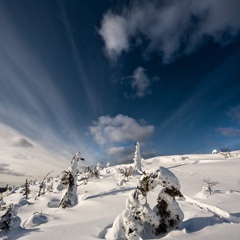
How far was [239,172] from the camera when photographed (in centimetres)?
3466

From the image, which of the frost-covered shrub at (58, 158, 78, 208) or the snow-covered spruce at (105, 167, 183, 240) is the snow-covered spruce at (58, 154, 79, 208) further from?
the snow-covered spruce at (105, 167, 183, 240)

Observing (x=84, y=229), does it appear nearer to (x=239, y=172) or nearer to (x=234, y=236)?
(x=234, y=236)

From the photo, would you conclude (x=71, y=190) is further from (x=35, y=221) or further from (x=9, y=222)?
(x=9, y=222)

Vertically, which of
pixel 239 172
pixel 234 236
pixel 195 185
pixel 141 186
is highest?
pixel 239 172

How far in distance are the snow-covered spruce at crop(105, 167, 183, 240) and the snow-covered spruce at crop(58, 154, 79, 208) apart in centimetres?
1972

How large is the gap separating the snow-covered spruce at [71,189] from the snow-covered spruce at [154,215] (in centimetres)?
1972

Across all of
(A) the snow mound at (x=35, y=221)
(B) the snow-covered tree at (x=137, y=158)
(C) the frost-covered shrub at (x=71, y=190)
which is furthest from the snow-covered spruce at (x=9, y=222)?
(B) the snow-covered tree at (x=137, y=158)

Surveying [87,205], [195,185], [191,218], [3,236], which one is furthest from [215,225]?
[195,185]

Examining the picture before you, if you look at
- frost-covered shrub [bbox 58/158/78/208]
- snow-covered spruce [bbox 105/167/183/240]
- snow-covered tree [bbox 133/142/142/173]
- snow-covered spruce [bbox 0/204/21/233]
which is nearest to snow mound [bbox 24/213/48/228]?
snow-covered spruce [bbox 0/204/21/233]

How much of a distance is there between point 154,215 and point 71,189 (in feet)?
72.0

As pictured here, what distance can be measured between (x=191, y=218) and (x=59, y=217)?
12.0 metres

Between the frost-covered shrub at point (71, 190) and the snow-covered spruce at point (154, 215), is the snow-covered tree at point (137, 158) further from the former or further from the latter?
the snow-covered spruce at point (154, 215)

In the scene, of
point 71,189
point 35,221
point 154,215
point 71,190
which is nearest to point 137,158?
point 71,189

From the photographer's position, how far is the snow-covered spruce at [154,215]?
1029 centimetres
